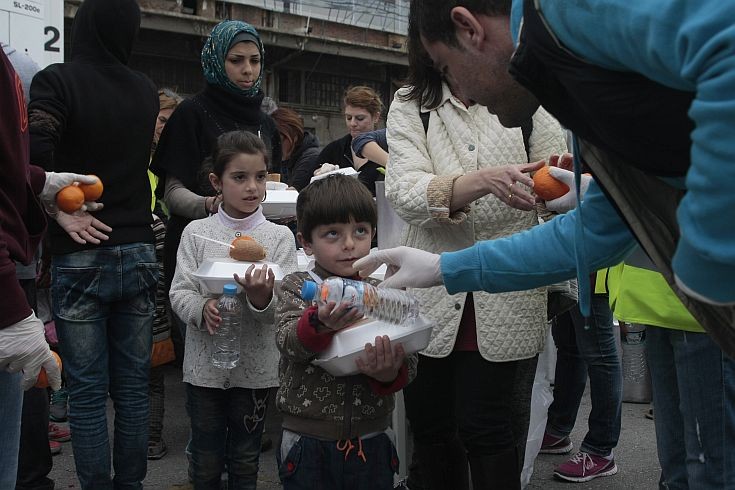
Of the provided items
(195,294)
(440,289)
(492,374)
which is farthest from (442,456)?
(195,294)

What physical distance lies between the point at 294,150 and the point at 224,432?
3.05m

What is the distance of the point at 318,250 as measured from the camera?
Answer: 2715 mm

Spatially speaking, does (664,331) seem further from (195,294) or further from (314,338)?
(195,294)

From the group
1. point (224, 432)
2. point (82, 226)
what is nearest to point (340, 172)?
point (82, 226)

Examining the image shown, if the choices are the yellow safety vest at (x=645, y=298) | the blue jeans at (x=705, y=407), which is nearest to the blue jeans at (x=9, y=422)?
the yellow safety vest at (x=645, y=298)

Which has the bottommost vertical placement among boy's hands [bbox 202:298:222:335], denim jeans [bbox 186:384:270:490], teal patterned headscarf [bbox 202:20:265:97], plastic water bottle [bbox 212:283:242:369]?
denim jeans [bbox 186:384:270:490]

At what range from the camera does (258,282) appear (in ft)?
9.76

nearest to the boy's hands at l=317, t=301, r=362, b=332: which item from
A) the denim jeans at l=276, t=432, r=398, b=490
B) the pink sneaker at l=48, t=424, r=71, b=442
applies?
the denim jeans at l=276, t=432, r=398, b=490

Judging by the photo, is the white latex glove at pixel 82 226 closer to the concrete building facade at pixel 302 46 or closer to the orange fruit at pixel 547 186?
the orange fruit at pixel 547 186

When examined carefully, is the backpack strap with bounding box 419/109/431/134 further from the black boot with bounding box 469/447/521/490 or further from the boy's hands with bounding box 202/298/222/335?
the black boot with bounding box 469/447/521/490

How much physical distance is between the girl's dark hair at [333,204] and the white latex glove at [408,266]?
397 mm

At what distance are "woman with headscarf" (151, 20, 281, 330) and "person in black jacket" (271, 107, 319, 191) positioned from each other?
1.73m

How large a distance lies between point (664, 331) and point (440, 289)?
778 mm

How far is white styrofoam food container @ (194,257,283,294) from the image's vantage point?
2.99 metres
